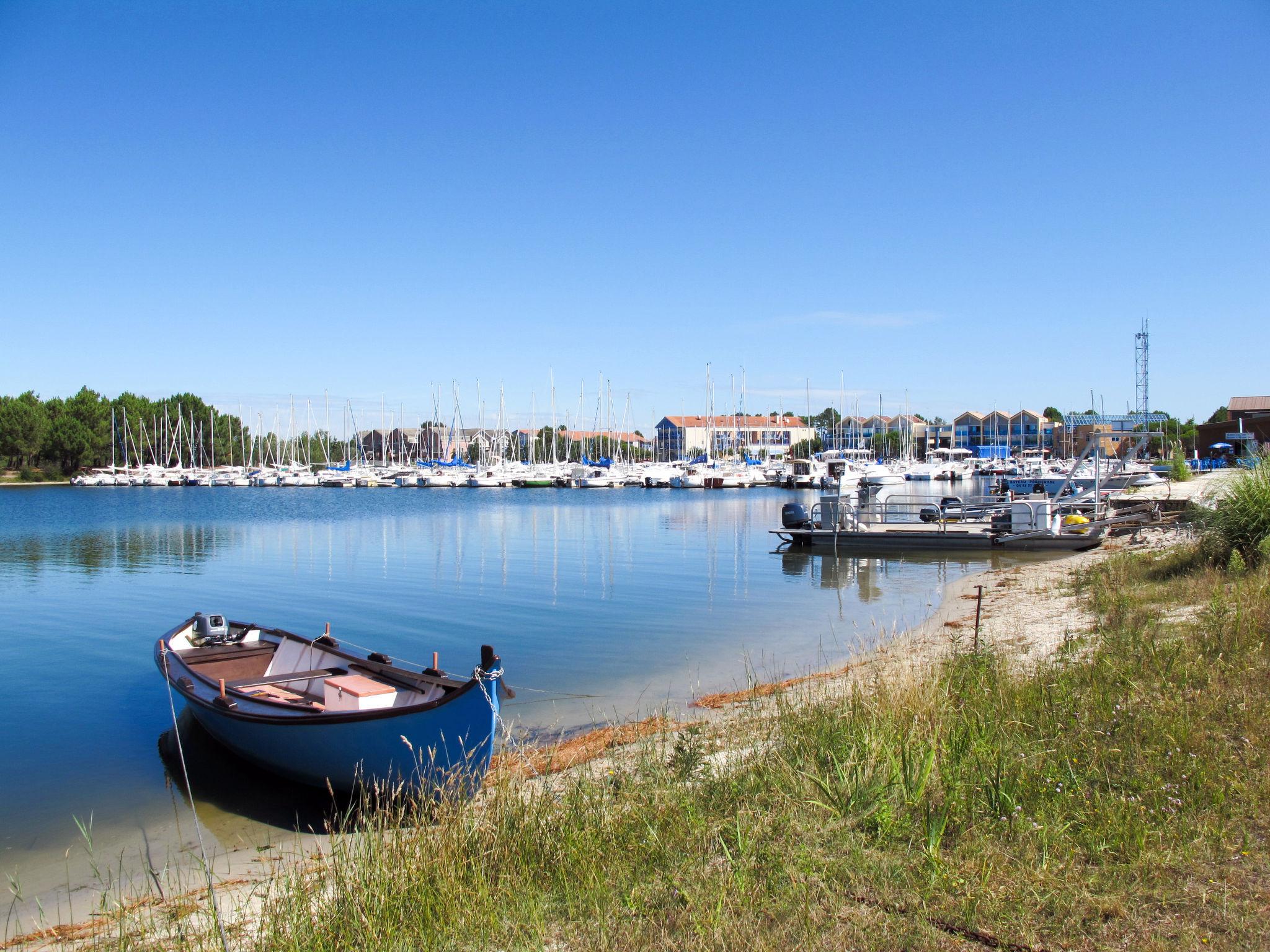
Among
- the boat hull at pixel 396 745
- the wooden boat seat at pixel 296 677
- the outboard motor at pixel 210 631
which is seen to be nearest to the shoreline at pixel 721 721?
the boat hull at pixel 396 745

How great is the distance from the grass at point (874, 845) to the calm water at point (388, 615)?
4.27 m

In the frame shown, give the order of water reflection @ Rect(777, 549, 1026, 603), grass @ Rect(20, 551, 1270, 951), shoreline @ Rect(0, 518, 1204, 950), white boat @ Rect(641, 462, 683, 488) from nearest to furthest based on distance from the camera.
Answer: grass @ Rect(20, 551, 1270, 951) < shoreline @ Rect(0, 518, 1204, 950) < water reflection @ Rect(777, 549, 1026, 603) < white boat @ Rect(641, 462, 683, 488)

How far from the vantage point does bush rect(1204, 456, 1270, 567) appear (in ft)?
50.1

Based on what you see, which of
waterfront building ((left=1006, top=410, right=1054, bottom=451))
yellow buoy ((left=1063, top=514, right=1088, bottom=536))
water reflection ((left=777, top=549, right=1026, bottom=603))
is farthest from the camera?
waterfront building ((left=1006, top=410, right=1054, bottom=451))

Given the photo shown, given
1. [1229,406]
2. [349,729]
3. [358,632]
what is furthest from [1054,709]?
[1229,406]

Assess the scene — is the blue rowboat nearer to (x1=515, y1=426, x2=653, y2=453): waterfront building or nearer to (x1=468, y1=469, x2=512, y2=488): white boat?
(x1=468, y1=469, x2=512, y2=488): white boat

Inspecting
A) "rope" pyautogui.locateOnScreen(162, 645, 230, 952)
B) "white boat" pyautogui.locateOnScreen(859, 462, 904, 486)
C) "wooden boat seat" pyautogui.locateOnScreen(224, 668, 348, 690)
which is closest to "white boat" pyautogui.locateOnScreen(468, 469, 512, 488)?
"white boat" pyautogui.locateOnScreen(859, 462, 904, 486)

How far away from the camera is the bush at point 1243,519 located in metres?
15.3

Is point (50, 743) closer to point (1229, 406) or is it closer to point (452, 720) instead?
point (452, 720)

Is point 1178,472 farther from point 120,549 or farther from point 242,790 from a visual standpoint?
point 120,549

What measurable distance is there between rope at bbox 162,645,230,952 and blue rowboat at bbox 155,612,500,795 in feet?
0.47

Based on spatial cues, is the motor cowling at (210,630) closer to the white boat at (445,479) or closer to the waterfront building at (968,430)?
→ the white boat at (445,479)

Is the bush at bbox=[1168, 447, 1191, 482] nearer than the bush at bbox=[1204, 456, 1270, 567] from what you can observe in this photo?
No

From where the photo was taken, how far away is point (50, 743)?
39.8 ft
